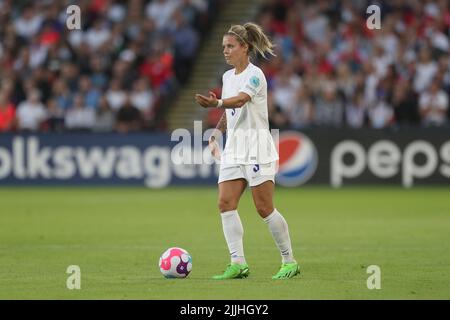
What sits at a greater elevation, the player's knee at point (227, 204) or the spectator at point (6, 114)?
the spectator at point (6, 114)

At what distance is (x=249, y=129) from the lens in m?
10.8

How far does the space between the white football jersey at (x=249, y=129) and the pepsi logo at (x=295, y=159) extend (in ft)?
44.1

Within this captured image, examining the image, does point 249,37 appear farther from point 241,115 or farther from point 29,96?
point 29,96

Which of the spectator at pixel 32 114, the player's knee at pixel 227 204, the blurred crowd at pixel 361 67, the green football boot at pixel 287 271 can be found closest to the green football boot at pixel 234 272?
the green football boot at pixel 287 271

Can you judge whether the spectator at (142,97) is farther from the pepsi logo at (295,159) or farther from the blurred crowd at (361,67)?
the pepsi logo at (295,159)

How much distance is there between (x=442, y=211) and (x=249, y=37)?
932 centimetres

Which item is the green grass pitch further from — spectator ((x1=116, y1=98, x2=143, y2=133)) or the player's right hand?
spectator ((x1=116, y1=98, x2=143, y2=133))

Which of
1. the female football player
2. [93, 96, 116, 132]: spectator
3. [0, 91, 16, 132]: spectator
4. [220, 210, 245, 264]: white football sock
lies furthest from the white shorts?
[0, 91, 16, 132]: spectator

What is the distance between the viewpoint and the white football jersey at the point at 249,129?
10789mm

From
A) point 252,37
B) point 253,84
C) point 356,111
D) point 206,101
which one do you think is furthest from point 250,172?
point 356,111

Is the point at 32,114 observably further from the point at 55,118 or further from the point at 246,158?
the point at 246,158

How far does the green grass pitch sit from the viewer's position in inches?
392

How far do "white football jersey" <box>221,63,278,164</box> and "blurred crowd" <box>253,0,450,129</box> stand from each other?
1379 cm

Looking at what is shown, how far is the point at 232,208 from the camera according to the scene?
10.8 meters
